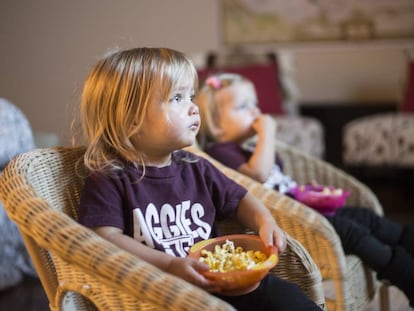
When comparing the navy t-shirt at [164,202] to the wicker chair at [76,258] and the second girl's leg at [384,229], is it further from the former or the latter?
the second girl's leg at [384,229]

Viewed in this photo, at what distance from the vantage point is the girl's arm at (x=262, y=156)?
1865 mm

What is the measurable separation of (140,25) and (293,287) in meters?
4.12

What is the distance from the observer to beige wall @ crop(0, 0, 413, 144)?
4.60m

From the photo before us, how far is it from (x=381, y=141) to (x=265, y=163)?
6.65 ft

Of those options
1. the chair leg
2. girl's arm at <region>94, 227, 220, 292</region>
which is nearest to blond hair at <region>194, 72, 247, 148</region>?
the chair leg

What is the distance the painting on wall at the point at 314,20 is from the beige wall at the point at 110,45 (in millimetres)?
90

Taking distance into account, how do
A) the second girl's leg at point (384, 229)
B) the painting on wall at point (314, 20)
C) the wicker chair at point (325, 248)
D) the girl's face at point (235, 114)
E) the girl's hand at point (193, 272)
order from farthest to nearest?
1. the painting on wall at point (314, 20)
2. the girl's face at point (235, 114)
3. the second girl's leg at point (384, 229)
4. the wicker chair at point (325, 248)
5. the girl's hand at point (193, 272)

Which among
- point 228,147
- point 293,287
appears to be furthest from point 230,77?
point 293,287

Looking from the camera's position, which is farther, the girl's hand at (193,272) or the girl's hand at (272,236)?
the girl's hand at (272,236)

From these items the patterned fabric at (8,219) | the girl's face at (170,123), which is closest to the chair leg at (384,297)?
the girl's face at (170,123)

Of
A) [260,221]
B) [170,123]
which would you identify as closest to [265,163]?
[260,221]

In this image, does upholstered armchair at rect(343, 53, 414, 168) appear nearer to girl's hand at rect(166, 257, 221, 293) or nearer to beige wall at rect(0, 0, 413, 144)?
beige wall at rect(0, 0, 413, 144)

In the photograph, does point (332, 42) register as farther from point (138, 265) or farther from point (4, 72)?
point (138, 265)

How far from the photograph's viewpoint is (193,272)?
1105 mm
